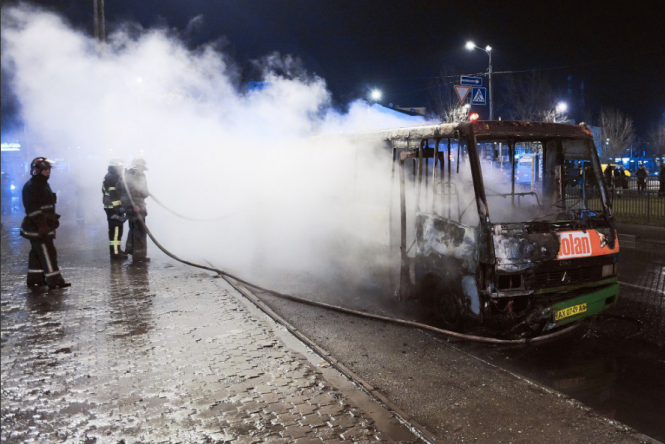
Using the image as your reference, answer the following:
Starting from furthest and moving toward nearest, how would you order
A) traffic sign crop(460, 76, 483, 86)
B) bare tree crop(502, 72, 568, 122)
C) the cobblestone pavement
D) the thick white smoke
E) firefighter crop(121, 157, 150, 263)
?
bare tree crop(502, 72, 568, 122) → traffic sign crop(460, 76, 483, 86) → firefighter crop(121, 157, 150, 263) → the thick white smoke → the cobblestone pavement

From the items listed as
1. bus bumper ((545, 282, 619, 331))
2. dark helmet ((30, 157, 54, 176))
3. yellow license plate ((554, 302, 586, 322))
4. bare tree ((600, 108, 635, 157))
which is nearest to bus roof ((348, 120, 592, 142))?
bus bumper ((545, 282, 619, 331))

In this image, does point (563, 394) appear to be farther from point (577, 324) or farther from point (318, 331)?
point (318, 331)

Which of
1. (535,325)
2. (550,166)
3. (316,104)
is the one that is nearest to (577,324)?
(535,325)

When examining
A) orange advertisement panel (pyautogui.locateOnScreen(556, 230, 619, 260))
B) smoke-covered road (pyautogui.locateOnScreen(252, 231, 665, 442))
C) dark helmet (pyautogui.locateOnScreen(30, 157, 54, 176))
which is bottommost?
smoke-covered road (pyautogui.locateOnScreen(252, 231, 665, 442))

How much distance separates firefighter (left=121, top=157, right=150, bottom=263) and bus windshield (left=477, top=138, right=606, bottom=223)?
23.5ft

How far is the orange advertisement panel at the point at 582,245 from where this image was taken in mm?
5734

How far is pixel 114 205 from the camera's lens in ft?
34.3

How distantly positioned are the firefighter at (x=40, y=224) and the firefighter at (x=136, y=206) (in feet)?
8.22

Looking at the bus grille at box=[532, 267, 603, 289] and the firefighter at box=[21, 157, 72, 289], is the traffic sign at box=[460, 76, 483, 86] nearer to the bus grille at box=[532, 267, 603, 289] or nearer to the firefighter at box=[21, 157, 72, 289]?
the bus grille at box=[532, 267, 603, 289]

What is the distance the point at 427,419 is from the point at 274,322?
2.78 metres

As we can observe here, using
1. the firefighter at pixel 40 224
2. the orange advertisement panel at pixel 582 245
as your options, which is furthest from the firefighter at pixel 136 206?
the orange advertisement panel at pixel 582 245

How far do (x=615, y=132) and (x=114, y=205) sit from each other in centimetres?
5580

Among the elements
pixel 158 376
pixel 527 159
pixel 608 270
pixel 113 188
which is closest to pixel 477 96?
pixel 527 159

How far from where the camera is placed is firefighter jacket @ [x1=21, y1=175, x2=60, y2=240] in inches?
307
